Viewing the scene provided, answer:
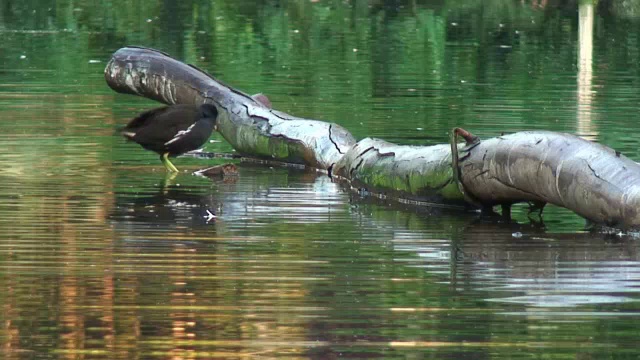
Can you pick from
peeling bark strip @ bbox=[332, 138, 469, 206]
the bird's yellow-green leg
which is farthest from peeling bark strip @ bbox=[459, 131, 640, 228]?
the bird's yellow-green leg

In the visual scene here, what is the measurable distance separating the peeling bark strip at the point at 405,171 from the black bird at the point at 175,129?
4.63ft

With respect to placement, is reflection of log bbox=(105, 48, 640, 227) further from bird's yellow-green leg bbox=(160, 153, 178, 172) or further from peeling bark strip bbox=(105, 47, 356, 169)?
bird's yellow-green leg bbox=(160, 153, 178, 172)

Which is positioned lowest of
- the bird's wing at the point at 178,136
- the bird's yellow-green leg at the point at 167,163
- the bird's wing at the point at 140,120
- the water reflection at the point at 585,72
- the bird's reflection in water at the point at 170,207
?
the water reflection at the point at 585,72

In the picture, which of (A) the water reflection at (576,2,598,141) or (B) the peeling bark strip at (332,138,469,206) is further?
(A) the water reflection at (576,2,598,141)

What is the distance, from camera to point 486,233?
12.5 m

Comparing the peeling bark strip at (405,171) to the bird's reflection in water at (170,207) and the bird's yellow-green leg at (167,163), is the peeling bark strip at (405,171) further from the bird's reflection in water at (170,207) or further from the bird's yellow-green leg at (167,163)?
the bird's yellow-green leg at (167,163)

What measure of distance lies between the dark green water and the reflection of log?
0.24 meters

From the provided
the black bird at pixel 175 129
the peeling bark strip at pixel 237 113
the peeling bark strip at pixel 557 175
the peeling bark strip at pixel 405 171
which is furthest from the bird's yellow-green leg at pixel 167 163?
the peeling bark strip at pixel 557 175

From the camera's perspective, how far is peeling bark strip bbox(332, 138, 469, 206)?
1370 centimetres

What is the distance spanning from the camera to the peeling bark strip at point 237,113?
1630 cm

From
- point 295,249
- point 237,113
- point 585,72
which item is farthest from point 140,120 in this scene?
point 585,72

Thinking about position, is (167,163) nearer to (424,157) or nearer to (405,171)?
(405,171)

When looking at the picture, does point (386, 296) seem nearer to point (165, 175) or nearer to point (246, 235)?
point (246, 235)

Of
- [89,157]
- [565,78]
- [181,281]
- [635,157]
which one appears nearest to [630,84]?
[565,78]
